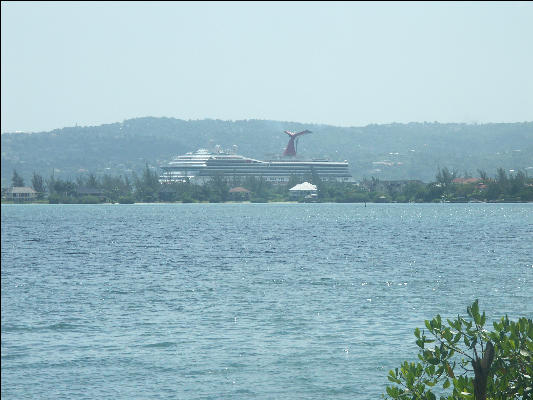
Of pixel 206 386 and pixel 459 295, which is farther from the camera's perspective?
pixel 459 295

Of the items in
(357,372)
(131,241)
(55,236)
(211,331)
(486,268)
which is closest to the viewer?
(357,372)

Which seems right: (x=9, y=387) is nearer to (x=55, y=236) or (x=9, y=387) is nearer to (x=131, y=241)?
(x=131, y=241)

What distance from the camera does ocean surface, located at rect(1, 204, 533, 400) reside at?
2095 cm

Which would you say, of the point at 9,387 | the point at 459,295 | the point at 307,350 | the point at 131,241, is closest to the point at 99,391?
the point at 9,387

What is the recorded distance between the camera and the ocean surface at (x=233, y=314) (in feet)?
68.7

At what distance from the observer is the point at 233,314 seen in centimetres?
3078

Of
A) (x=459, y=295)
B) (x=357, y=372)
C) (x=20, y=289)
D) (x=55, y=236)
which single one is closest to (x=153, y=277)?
(x=20, y=289)

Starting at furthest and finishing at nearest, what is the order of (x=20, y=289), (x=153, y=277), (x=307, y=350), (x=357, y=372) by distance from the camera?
(x=153, y=277) → (x=20, y=289) → (x=307, y=350) → (x=357, y=372)

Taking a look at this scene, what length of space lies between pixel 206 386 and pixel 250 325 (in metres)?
7.77

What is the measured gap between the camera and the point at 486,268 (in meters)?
49.0

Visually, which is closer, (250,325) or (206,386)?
(206,386)

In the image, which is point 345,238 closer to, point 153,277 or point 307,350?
point 153,277

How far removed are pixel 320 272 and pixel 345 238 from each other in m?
35.4

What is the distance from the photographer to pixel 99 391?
20.0 meters
